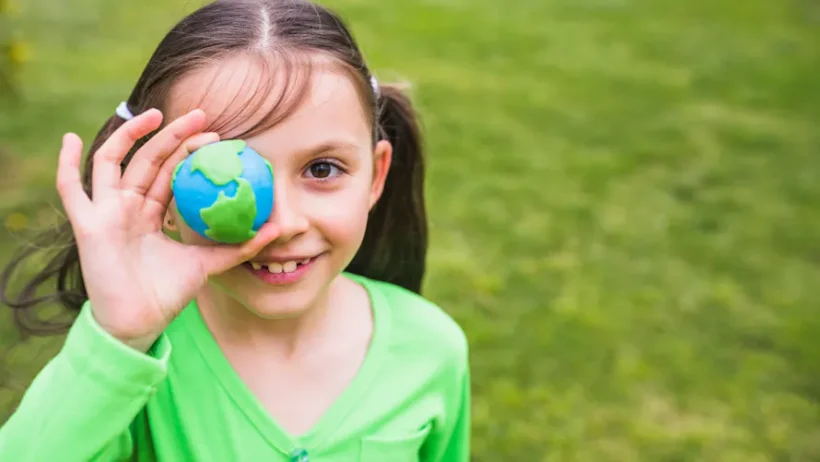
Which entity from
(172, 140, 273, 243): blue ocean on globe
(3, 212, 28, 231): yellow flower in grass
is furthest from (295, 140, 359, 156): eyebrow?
(3, 212, 28, 231): yellow flower in grass

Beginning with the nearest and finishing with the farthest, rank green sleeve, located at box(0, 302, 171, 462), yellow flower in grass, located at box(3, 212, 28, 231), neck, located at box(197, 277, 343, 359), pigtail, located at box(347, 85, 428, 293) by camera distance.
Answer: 1. green sleeve, located at box(0, 302, 171, 462)
2. neck, located at box(197, 277, 343, 359)
3. pigtail, located at box(347, 85, 428, 293)
4. yellow flower in grass, located at box(3, 212, 28, 231)

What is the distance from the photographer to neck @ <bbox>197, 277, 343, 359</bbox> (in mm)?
1890

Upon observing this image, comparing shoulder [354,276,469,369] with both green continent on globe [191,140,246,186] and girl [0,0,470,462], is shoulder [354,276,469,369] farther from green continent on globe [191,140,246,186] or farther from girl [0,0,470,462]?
green continent on globe [191,140,246,186]

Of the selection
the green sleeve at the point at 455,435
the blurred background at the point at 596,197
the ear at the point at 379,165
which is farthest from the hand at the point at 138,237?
the blurred background at the point at 596,197

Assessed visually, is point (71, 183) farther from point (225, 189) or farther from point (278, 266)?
point (278, 266)

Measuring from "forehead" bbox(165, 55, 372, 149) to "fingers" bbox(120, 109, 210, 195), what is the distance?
64 millimetres

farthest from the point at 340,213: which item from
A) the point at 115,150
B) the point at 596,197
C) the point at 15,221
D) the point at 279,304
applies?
the point at 596,197

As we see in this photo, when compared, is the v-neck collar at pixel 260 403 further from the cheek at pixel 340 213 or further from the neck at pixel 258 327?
the cheek at pixel 340 213

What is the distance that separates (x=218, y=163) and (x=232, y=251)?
18cm

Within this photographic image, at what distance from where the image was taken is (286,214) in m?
1.60

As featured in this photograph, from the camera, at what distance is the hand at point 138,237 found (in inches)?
58.8

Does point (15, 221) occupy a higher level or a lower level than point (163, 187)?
lower

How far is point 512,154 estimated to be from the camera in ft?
18.3

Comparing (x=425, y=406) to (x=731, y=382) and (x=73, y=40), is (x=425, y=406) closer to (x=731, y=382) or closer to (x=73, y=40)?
(x=731, y=382)
